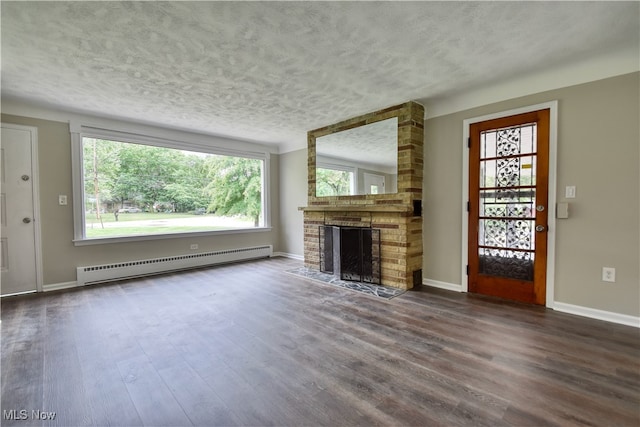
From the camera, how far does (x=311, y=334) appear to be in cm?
248

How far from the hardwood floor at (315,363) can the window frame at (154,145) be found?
4.01 ft

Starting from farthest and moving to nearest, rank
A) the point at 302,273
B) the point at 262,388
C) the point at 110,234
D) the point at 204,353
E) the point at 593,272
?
the point at 302,273
the point at 110,234
the point at 593,272
the point at 204,353
the point at 262,388

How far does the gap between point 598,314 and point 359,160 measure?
10.5 feet

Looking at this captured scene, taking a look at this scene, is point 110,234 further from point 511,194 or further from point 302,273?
point 511,194

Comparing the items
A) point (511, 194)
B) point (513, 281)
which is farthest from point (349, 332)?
point (511, 194)

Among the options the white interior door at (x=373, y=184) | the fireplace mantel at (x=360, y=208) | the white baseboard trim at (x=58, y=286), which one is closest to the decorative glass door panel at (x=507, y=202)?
the fireplace mantel at (x=360, y=208)

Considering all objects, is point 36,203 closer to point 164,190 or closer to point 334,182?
point 164,190

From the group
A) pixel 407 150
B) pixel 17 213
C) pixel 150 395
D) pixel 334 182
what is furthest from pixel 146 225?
pixel 407 150

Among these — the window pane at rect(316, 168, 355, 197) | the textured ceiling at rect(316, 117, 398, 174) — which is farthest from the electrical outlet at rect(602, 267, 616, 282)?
the window pane at rect(316, 168, 355, 197)

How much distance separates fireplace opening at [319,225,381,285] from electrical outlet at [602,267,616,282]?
7.43ft

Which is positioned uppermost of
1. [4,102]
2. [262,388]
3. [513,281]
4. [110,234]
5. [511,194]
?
[4,102]

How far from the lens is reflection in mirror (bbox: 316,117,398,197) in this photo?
3957 mm

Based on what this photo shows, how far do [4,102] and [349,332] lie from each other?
4857 millimetres

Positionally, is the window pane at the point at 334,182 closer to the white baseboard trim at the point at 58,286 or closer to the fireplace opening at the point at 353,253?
the fireplace opening at the point at 353,253
